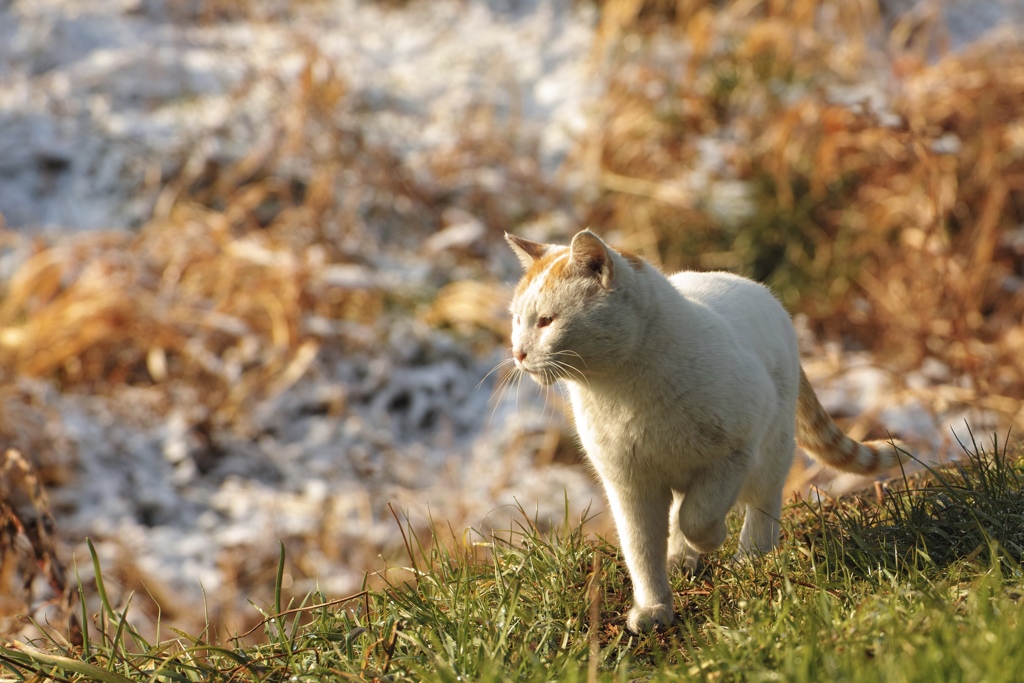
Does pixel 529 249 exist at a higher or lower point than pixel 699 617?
higher

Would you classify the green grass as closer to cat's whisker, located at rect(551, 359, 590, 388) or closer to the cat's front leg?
the cat's front leg

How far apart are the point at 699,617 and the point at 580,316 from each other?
78 cm

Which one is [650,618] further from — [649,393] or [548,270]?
[548,270]

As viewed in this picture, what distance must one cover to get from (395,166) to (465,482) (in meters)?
2.81

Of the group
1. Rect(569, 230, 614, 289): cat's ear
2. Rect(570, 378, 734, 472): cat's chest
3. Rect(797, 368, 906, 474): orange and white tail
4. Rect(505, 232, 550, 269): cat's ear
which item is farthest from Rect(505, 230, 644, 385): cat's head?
Rect(797, 368, 906, 474): orange and white tail

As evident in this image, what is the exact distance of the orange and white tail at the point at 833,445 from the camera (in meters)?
2.82

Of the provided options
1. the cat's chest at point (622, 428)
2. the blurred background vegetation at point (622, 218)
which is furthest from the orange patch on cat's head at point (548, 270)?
the blurred background vegetation at point (622, 218)

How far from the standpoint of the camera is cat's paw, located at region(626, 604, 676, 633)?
7.30ft

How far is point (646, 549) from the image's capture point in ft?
7.62

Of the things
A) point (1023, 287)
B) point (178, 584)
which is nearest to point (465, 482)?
point (178, 584)

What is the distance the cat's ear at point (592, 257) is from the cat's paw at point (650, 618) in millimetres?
774

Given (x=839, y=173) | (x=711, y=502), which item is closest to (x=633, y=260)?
(x=711, y=502)

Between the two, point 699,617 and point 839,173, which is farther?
point 839,173

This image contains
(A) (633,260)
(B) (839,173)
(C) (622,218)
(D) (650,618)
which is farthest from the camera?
(C) (622,218)
